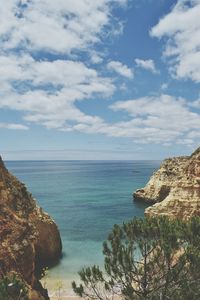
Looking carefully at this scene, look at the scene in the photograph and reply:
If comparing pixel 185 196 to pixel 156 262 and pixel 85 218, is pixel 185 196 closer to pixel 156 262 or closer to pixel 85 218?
pixel 85 218

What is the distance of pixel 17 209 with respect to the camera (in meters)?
22.8

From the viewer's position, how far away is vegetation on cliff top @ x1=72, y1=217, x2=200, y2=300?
1680 cm

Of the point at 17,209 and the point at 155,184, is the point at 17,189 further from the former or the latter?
the point at 155,184

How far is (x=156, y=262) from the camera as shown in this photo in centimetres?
1727

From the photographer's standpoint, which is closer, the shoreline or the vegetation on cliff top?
the vegetation on cliff top

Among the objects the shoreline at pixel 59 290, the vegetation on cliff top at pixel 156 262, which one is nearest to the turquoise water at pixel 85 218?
the shoreline at pixel 59 290

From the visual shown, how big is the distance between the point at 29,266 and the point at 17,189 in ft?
19.5

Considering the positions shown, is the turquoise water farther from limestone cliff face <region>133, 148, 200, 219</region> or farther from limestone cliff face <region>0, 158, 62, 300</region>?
limestone cliff face <region>0, 158, 62, 300</region>

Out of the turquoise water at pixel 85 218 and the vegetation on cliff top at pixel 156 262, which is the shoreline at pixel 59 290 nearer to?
the turquoise water at pixel 85 218

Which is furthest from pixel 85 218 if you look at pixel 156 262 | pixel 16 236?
pixel 156 262

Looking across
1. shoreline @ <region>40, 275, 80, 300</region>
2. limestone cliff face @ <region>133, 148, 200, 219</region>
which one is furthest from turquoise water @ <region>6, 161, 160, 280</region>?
limestone cliff face @ <region>133, 148, 200, 219</region>

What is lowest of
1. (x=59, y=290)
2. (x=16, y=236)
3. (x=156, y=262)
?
(x=59, y=290)

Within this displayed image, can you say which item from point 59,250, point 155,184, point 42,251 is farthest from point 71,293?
point 155,184

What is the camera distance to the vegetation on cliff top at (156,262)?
16.8 metres
